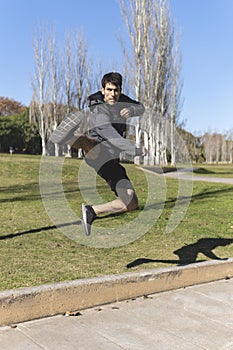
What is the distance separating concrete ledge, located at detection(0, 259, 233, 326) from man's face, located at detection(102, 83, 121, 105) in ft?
5.96

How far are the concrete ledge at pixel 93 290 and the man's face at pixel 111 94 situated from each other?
1817mm

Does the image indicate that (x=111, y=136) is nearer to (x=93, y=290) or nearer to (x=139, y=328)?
(x=93, y=290)

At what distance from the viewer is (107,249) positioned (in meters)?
5.98

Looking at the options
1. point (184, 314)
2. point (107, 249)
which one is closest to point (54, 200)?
point (107, 249)

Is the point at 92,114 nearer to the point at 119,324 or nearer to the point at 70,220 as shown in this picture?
the point at 119,324

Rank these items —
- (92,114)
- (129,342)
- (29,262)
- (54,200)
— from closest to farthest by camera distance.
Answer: (129,342), (92,114), (29,262), (54,200)

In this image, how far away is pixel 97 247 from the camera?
20.0ft

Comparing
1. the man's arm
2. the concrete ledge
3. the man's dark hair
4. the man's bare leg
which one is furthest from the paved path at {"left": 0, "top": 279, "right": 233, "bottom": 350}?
the man's dark hair

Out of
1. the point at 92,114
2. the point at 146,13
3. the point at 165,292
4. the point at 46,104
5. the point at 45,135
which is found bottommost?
the point at 165,292

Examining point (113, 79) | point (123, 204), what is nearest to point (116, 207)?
point (123, 204)

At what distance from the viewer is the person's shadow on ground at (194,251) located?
17.4 feet

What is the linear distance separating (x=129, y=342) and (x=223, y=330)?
0.84 metres

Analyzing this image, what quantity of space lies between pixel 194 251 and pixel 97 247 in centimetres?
150

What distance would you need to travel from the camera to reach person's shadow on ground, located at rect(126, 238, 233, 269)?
209 inches
